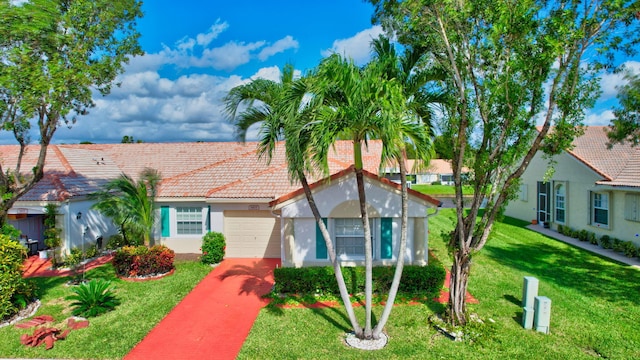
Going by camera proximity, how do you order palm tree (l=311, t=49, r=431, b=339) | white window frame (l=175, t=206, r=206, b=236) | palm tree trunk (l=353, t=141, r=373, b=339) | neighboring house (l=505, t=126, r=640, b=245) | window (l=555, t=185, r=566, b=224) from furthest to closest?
window (l=555, t=185, r=566, b=224) → white window frame (l=175, t=206, r=206, b=236) → neighboring house (l=505, t=126, r=640, b=245) → palm tree trunk (l=353, t=141, r=373, b=339) → palm tree (l=311, t=49, r=431, b=339)

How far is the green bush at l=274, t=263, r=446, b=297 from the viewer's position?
1115cm

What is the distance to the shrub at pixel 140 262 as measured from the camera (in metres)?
13.7

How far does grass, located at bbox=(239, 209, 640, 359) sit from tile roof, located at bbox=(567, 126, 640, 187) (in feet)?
15.9

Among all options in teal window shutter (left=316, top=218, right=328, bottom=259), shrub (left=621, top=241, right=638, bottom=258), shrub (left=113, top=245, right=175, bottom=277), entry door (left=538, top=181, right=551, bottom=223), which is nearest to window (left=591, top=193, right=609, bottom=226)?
shrub (left=621, top=241, right=638, bottom=258)

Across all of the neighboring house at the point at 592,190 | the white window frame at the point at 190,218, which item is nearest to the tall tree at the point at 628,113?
the neighboring house at the point at 592,190

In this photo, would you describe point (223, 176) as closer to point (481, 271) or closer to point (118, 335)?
point (118, 335)

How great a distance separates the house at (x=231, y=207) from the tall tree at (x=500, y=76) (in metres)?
3.22

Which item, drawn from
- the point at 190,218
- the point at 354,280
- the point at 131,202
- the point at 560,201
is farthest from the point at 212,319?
the point at 560,201

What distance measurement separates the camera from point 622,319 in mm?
9641

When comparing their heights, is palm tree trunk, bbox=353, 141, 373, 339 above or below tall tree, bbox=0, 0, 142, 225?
below

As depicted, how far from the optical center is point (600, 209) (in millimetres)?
18000

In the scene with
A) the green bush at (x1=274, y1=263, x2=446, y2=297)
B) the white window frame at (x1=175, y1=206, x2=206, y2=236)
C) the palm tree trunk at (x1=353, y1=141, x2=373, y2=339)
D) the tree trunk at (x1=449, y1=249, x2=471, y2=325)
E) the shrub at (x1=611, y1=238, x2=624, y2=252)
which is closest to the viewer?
the palm tree trunk at (x1=353, y1=141, x2=373, y2=339)

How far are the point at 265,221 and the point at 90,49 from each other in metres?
9.12

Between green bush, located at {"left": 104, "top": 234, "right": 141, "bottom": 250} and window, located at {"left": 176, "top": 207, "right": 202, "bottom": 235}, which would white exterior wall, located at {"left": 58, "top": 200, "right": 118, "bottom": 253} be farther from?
window, located at {"left": 176, "top": 207, "right": 202, "bottom": 235}
